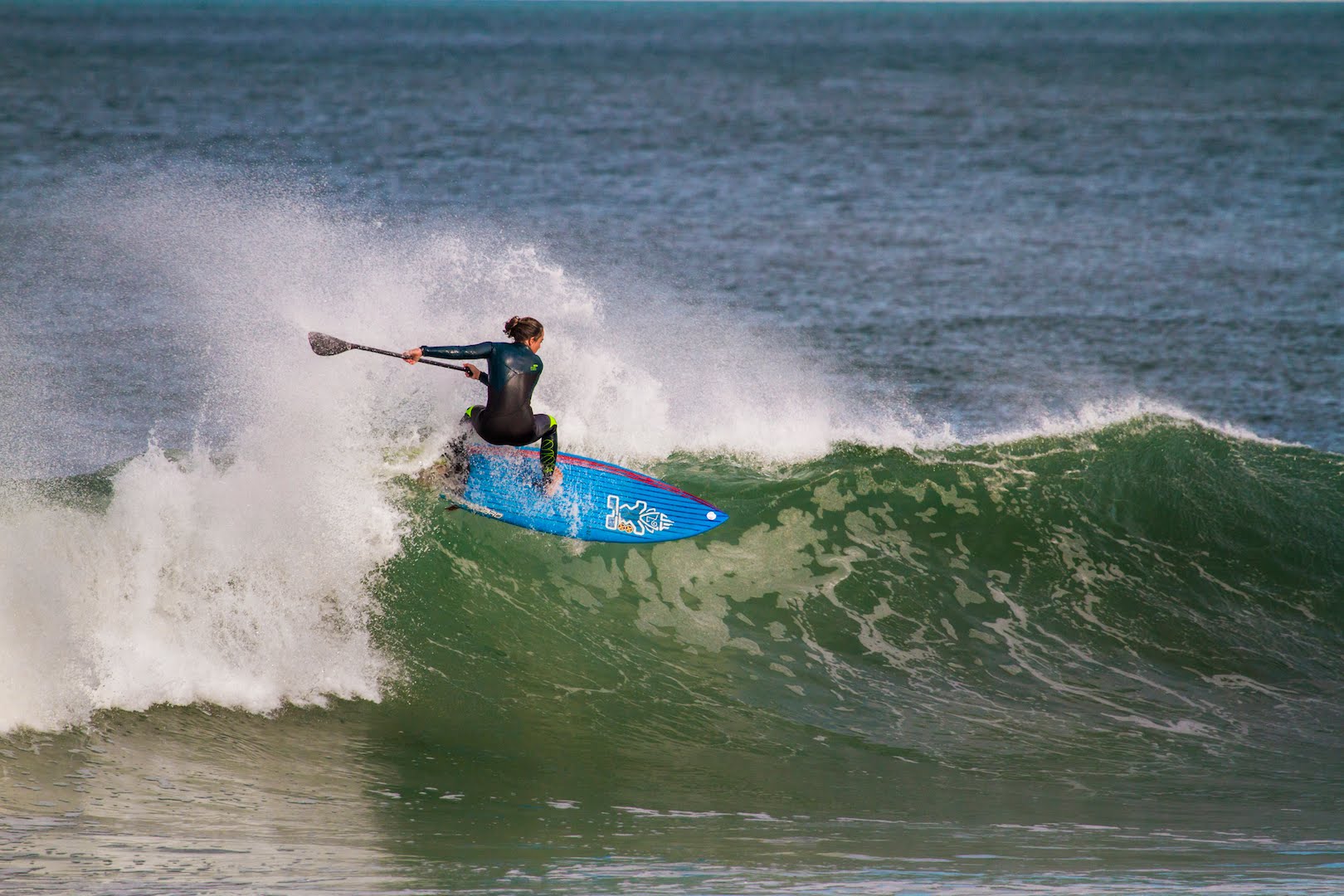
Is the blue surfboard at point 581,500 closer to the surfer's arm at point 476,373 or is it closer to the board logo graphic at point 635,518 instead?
the board logo graphic at point 635,518

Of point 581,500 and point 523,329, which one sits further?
point 581,500

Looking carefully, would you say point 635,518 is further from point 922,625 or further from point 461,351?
point 922,625

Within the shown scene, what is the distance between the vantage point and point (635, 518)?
10.5m

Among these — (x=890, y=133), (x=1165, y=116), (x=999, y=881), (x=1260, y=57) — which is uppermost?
(x=1260, y=57)

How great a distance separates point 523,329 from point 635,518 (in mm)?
1982

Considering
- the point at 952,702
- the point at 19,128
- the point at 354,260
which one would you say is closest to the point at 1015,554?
the point at 952,702

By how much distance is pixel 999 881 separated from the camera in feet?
21.9

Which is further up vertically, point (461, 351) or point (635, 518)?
point (461, 351)

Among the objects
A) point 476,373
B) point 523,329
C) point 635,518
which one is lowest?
point 635,518

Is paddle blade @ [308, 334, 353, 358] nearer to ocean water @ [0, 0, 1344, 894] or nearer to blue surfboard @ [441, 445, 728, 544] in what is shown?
ocean water @ [0, 0, 1344, 894]

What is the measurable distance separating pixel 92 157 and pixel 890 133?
26813mm

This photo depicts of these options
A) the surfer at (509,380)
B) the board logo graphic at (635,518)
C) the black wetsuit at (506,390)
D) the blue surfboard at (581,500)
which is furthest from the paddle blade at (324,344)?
the board logo graphic at (635,518)

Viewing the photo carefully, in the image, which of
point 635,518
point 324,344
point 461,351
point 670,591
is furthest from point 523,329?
point 670,591

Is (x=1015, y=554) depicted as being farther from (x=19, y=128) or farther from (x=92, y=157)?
(x=19, y=128)
